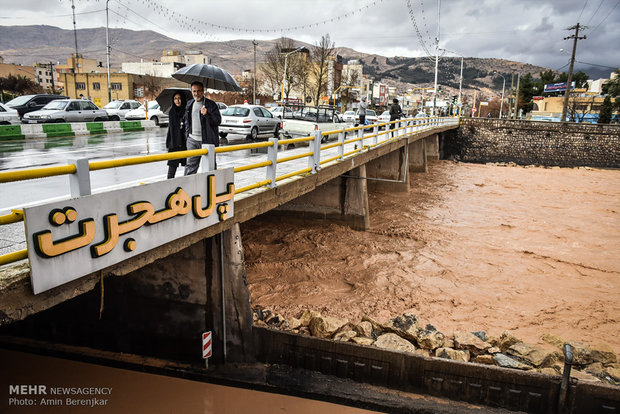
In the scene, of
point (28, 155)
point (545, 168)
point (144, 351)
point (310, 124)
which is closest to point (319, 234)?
point (310, 124)

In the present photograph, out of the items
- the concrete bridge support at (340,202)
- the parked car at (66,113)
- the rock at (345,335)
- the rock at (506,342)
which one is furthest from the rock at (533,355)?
the parked car at (66,113)

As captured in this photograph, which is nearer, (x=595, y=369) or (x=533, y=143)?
(x=595, y=369)

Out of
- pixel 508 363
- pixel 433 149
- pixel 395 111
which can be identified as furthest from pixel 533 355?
pixel 433 149

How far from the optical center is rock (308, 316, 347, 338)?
6504 mm

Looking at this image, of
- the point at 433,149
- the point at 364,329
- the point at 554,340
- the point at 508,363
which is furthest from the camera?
the point at 433,149

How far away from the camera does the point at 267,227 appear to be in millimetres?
12242

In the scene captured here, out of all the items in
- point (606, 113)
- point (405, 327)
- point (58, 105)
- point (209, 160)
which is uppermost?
point (606, 113)

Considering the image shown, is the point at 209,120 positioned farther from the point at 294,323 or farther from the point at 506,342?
the point at 506,342

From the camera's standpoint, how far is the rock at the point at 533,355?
5.98 meters

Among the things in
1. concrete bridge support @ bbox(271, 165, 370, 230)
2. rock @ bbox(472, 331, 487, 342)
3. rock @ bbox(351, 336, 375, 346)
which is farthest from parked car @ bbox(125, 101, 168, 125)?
rock @ bbox(472, 331, 487, 342)

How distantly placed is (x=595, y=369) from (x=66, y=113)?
19.9 m

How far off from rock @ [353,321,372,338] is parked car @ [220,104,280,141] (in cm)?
957

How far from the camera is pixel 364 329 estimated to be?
6.71 metres
